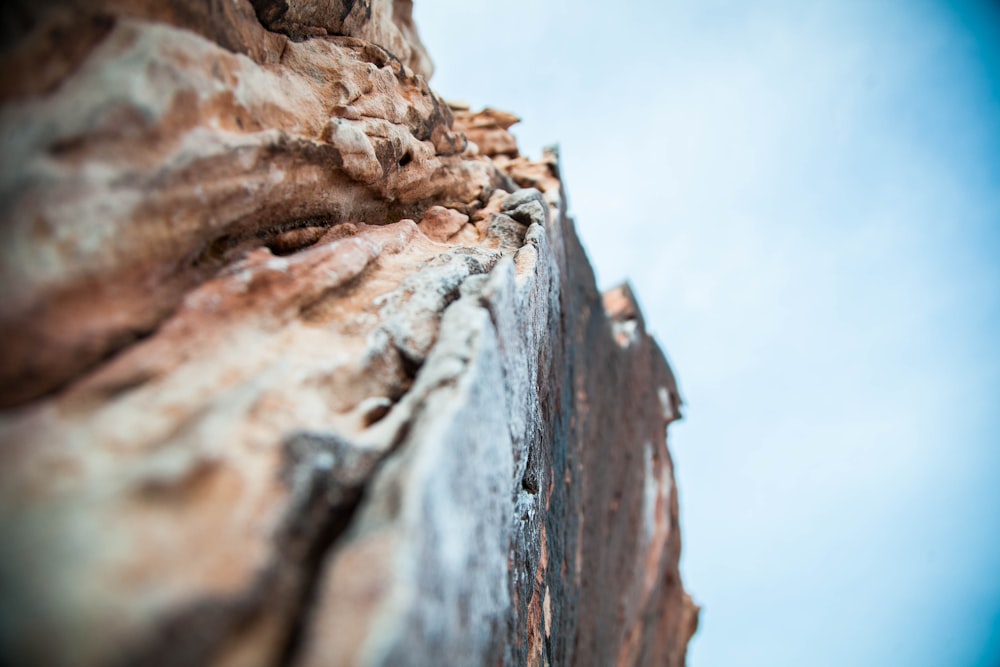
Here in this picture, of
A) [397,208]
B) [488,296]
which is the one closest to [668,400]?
[397,208]

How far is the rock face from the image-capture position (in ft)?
5.39

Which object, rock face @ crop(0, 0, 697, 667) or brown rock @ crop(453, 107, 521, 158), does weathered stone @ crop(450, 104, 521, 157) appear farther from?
rock face @ crop(0, 0, 697, 667)

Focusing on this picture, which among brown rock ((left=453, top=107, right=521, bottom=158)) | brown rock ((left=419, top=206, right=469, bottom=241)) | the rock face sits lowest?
the rock face

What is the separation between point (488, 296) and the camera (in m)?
3.14

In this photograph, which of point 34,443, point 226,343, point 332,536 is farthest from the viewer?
point 226,343

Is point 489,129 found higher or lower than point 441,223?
higher

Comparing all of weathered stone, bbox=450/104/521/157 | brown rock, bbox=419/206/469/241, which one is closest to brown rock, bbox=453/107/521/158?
weathered stone, bbox=450/104/521/157

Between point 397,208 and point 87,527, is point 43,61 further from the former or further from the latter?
point 397,208

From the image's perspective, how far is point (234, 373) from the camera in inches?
90.4

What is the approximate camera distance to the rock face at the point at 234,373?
1.64 meters

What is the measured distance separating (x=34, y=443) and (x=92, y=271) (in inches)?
32.4

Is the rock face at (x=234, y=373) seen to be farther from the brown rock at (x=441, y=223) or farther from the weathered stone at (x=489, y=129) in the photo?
the weathered stone at (x=489, y=129)

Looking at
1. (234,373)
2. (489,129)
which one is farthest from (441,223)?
(489,129)

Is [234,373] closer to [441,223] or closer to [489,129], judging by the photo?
[441,223]
